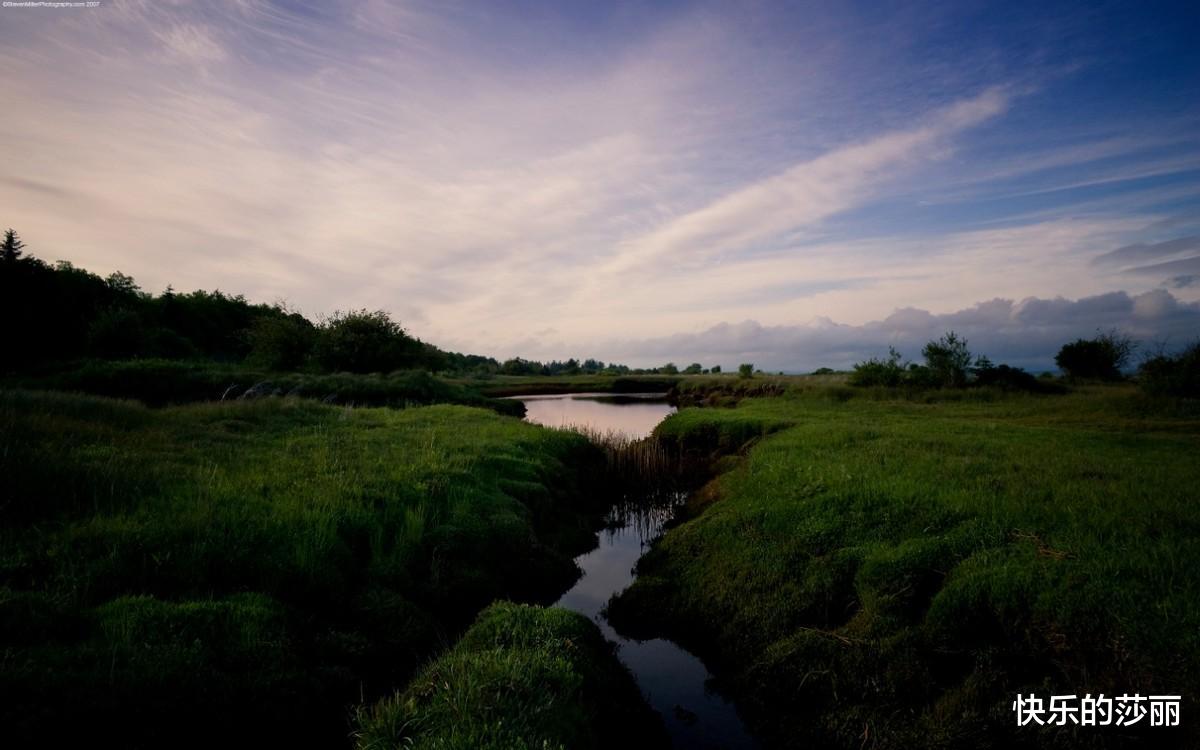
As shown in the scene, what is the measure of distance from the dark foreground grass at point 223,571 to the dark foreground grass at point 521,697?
118 centimetres

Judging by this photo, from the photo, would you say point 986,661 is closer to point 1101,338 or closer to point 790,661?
point 790,661

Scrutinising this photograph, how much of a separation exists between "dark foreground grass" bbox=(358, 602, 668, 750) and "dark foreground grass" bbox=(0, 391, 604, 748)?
1.18m

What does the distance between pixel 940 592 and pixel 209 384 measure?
3469 cm

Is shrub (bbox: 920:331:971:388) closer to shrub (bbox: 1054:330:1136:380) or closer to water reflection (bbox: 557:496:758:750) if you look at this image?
shrub (bbox: 1054:330:1136:380)

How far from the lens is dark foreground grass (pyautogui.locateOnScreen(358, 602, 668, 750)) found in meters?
4.74

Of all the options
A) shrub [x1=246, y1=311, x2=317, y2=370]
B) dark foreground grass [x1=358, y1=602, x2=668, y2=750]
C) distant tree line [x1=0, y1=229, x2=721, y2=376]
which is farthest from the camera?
shrub [x1=246, y1=311, x2=317, y2=370]

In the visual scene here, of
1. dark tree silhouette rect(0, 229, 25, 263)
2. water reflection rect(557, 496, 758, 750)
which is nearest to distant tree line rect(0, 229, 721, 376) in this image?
dark tree silhouette rect(0, 229, 25, 263)

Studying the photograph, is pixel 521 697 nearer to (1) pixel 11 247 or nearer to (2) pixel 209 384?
(2) pixel 209 384

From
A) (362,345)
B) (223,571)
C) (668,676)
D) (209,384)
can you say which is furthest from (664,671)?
(362,345)

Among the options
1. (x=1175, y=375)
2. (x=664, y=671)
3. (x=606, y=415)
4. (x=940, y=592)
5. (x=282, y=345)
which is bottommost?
(x=664, y=671)

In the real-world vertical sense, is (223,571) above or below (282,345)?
below

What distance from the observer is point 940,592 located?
7.27 metres

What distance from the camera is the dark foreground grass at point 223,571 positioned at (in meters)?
5.03

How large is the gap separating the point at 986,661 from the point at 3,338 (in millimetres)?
46508
